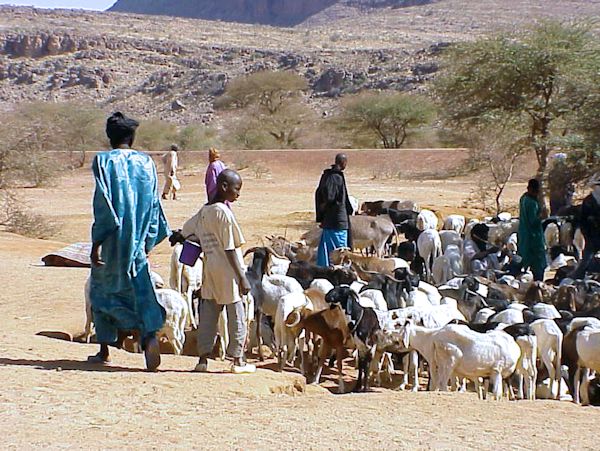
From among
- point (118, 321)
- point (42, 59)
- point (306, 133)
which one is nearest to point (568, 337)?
point (118, 321)

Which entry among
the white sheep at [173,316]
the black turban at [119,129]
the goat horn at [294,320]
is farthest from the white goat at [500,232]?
the black turban at [119,129]

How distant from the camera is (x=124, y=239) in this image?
6.23 meters

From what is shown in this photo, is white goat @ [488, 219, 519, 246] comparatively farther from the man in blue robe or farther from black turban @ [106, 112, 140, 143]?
black turban @ [106, 112, 140, 143]

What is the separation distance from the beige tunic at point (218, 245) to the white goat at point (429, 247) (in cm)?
650

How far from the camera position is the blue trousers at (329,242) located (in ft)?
36.1

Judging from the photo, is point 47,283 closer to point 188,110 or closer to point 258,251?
point 258,251

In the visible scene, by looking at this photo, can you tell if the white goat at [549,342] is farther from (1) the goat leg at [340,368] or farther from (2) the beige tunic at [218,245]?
(2) the beige tunic at [218,245]

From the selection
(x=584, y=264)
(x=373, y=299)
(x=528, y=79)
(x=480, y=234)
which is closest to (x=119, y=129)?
(x=373, y=299)

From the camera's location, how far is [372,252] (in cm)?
1425

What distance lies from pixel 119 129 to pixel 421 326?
3.03 metres

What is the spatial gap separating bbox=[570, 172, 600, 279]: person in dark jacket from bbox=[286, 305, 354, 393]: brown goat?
4232 millimetres

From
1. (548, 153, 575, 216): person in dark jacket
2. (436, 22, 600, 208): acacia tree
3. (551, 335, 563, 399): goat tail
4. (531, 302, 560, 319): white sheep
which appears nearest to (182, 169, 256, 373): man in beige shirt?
(551, 335, 563, 399): goat tail

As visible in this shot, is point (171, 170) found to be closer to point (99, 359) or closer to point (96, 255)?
point (99, 359)

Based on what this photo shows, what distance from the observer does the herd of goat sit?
282 inches
